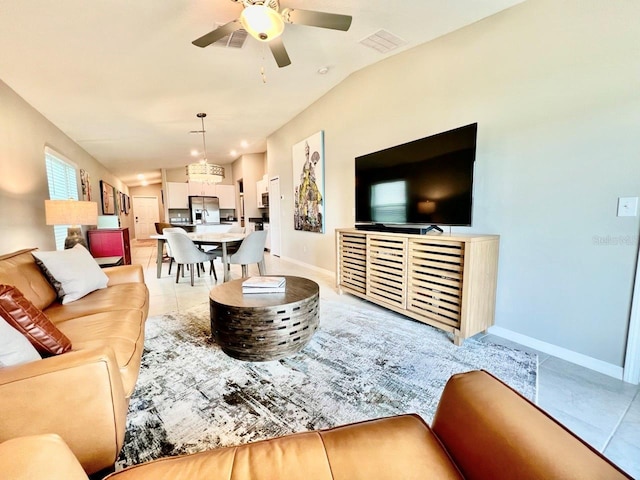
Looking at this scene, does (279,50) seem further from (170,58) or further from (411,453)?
(411,453)

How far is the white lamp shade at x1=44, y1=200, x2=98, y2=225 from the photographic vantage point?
3.10 meters

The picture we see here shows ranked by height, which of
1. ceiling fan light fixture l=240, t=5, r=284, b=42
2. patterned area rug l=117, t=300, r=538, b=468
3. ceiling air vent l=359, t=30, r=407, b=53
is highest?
ceiling air vent l=359, t=30, r=407, b=53

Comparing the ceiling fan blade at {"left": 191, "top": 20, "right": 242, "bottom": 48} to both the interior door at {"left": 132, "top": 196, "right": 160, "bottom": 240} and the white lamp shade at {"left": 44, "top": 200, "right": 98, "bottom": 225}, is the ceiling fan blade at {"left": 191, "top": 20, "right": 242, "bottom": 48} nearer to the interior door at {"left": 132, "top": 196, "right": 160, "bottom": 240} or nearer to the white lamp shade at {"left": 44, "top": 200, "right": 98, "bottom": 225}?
the white lamp shade at {"left": 44, "top": 200, "right": 98, "bottom": 225}

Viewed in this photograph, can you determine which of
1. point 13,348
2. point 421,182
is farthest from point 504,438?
point 421,182

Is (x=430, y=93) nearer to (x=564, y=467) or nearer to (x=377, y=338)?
(x=377, y=338)

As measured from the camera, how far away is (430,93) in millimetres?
2914

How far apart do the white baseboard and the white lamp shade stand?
4523mm

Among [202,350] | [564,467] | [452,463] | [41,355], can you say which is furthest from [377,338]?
[41,355]

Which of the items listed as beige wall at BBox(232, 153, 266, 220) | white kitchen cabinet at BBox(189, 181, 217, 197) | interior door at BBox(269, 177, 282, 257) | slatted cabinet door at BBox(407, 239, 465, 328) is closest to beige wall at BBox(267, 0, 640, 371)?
slatted cabinet door at BBox(407, 239, 465, 328)

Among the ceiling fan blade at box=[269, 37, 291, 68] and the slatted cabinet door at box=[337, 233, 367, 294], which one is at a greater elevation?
the ceiling fan blade at box=[269, 37, 291, 68]

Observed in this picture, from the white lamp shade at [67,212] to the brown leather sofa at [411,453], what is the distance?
3.43 m

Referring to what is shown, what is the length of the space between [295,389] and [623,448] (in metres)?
1.60

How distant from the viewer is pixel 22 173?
3.19 m

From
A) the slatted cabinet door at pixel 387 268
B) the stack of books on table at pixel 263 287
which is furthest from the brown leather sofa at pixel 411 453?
the slatted cabinet door at pixel 387 268
